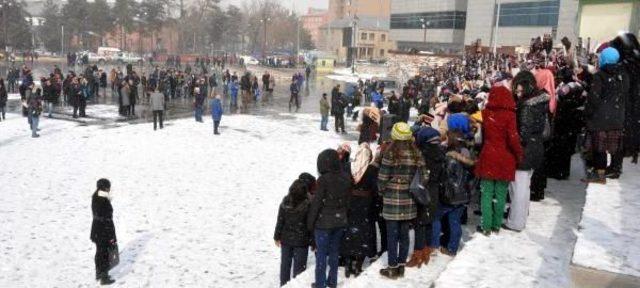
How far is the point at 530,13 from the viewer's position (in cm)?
5084

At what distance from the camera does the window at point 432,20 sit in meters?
67.0

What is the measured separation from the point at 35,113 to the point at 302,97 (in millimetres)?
17246

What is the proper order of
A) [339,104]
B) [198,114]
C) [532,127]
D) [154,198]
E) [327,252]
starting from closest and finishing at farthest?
1. [327,252]
2. [532,127]
3. [154,198]
4. [339,104]
5. [198,114]

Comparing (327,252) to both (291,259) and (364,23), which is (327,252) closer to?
(291,259)

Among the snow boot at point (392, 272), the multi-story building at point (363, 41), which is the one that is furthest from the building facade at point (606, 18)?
the multi-story building at point (363, 41)

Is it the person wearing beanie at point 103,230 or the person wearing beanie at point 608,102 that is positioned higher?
the person wearing beanie at point 608,102

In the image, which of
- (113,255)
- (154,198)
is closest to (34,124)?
(154,198)

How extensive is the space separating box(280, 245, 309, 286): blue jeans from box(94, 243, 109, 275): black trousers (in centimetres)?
308

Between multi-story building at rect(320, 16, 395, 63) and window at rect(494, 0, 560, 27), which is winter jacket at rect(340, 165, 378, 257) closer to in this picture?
window at rect(494, 0, 560, 27)

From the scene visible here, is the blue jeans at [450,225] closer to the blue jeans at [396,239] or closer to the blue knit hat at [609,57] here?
the blue jeans at [396,239]

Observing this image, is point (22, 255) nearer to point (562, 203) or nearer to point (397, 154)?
point (397, 154)

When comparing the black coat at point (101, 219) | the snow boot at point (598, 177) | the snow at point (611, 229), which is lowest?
the black coat at point (101, 219)

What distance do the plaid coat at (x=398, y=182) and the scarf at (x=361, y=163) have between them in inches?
20.3

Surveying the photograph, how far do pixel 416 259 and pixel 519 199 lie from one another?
1449 mm
